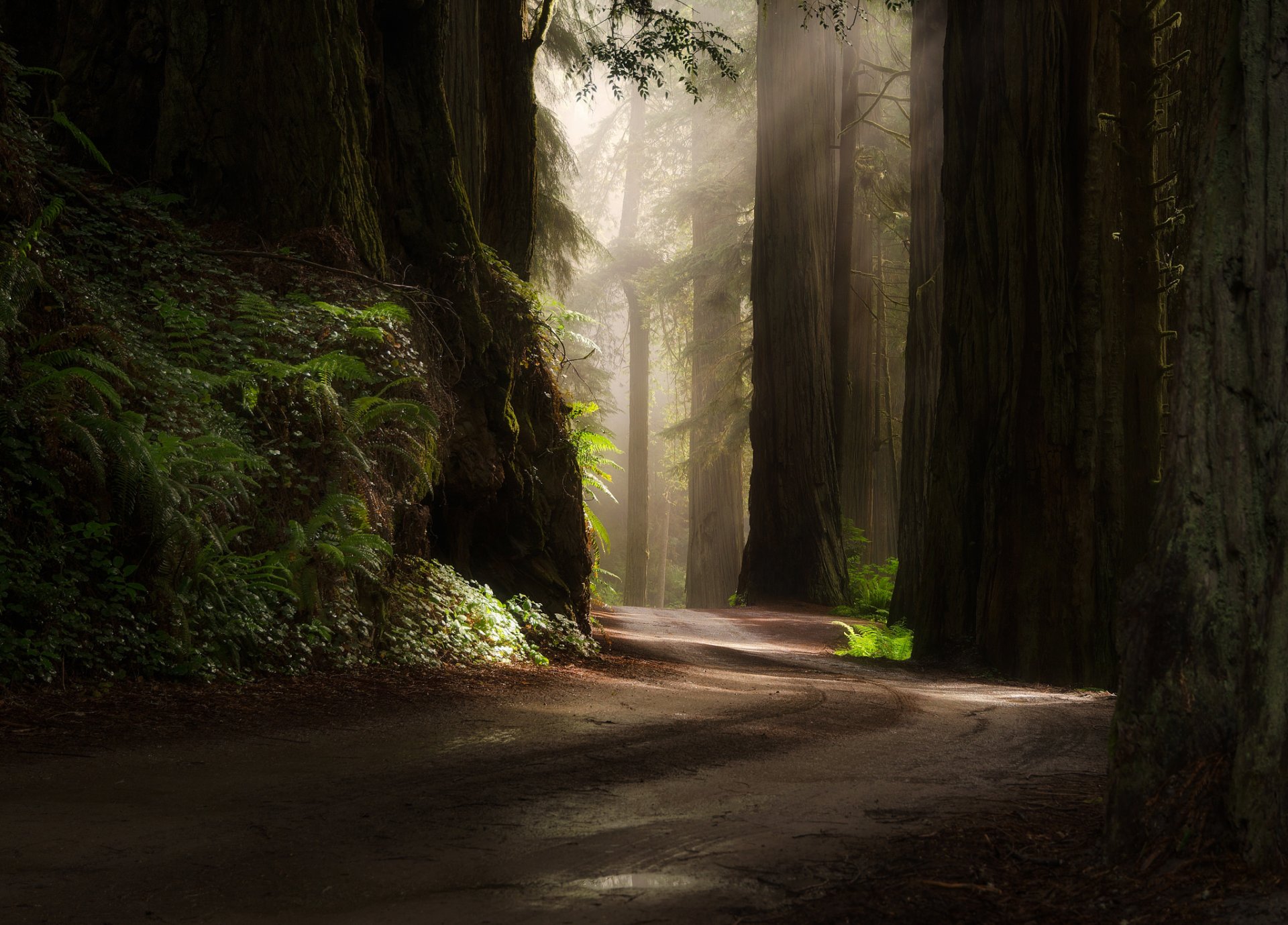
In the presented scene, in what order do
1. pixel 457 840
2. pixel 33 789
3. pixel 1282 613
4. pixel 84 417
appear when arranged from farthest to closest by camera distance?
pixel 84 417
pixel 33 789
pixel 457 840
pixel 1282 613

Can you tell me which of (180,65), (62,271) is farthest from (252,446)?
(180,65)

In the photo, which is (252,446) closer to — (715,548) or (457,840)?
(457,840)

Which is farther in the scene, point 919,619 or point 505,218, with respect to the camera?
point 505,218

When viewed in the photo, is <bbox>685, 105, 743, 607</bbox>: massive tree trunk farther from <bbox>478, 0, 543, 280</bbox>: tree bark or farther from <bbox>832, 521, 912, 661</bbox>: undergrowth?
<bbox>478, 0, 543, 280</bbox>: tree bark

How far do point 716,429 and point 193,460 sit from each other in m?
22.3

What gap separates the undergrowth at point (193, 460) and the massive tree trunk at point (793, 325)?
33.5 feet

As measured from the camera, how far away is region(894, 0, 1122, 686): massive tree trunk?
338 inches

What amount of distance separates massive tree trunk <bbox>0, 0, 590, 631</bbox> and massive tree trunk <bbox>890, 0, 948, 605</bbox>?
7164 mm

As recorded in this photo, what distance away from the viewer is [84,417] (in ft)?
17.1

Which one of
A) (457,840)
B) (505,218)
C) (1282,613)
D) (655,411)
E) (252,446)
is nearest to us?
(1282,613)

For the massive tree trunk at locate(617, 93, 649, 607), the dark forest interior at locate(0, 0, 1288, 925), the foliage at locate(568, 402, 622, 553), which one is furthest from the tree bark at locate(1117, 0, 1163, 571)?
the massive tree trunk at locate(617, 93, 649, 607)

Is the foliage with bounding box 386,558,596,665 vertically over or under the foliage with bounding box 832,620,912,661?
over

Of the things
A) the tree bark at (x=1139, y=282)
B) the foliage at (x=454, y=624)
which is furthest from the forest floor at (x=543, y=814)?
the tree bark at (x=1139, y=282)

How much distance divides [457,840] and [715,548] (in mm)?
24244
